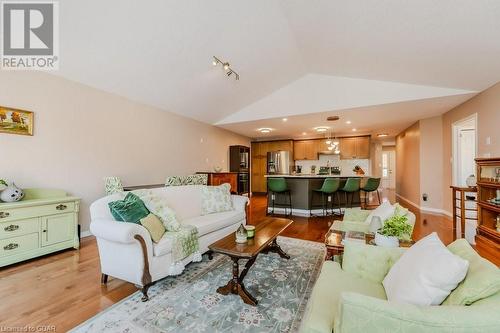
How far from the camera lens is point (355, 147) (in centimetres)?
778

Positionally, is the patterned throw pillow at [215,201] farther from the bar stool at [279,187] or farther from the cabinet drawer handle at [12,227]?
the cabinet drawer handle at [12,227]

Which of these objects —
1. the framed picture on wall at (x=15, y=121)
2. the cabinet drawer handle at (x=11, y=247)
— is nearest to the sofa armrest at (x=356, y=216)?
the cabinet drawer handle at (x=11, y=247)

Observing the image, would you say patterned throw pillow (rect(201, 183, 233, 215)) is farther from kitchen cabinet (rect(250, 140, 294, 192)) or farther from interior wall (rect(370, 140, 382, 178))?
interior wall (rect(370, 140, 382, 178))

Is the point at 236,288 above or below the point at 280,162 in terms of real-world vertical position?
below

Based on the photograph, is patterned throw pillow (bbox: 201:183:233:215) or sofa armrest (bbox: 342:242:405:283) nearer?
sofa armrest (bbox: 342:242:405:283)

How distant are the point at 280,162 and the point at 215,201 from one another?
17.8ft

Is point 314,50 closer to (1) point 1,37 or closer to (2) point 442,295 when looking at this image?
(2) point 442,295

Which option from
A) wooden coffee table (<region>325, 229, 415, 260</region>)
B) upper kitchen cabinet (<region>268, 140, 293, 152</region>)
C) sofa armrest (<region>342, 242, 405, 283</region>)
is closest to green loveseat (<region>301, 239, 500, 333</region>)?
sofa armrest (<region>342, 242, 405, 283</region>)

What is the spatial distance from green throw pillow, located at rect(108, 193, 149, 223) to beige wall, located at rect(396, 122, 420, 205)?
673 cm

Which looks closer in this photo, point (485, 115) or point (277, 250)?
point (277, 250)

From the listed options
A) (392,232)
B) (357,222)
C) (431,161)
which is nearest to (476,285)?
(392,232)

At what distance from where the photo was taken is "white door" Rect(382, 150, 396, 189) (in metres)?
11.5

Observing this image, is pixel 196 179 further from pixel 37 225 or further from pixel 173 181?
pixel 37 225

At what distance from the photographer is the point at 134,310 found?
5.85 feet
